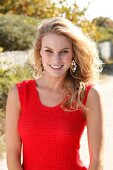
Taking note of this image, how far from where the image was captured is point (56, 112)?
279 centimetres

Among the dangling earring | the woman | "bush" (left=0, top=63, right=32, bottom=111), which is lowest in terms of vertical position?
"bush" (left=0, top=63, right=32, bottom=111)

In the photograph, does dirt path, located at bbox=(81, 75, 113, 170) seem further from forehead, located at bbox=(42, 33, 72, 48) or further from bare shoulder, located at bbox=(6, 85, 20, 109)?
forehead, located at bbox=(42, 33, 72, 48)

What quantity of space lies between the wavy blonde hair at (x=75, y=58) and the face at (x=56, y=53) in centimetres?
3

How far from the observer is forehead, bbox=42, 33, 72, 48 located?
2.79 m

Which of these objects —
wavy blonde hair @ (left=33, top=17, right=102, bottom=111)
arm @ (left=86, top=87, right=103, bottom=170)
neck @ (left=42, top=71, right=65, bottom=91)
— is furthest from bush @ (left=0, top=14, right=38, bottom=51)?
arm @ (left=86, top=87, right=103, bottom=170)

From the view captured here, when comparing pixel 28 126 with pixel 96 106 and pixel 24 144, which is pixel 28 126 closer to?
pixel 24 144

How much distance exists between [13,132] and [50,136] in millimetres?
238

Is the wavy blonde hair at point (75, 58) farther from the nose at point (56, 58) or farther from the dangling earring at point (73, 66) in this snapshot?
the nose at point (56, 58)

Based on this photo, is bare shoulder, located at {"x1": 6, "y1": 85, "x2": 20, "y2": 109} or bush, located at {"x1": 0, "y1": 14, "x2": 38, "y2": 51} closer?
bare shoulder, located at {"x1": 6, "y1": 85, "x2": 20, "y2": 109}

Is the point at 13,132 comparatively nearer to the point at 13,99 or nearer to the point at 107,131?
the point at 13,99

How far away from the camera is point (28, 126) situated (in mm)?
2748

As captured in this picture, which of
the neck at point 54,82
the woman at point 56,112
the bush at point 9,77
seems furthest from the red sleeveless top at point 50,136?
the bush at point 9,77

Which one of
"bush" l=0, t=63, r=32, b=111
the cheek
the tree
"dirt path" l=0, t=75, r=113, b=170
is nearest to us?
the cheek

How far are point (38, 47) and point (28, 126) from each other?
0.51m
